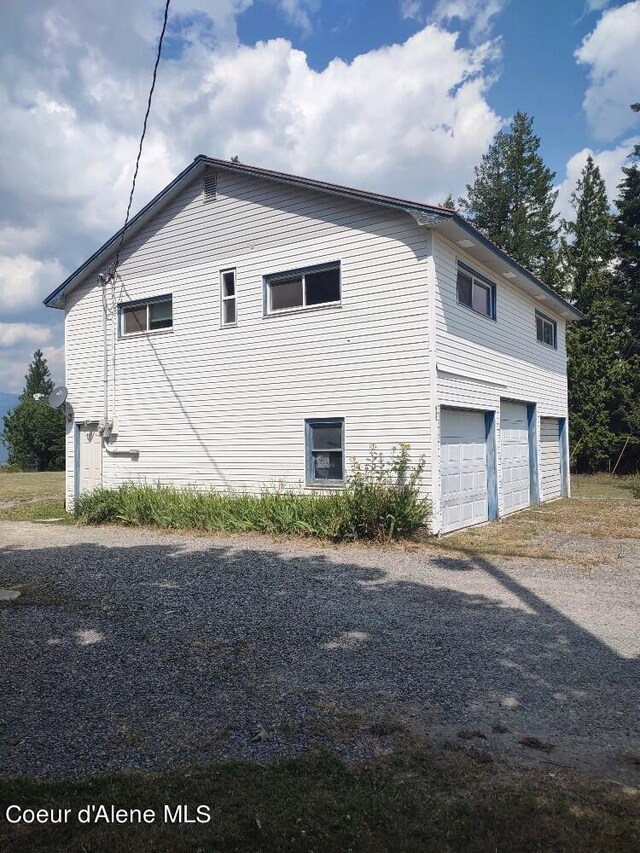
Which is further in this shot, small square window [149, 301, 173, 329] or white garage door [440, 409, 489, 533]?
small square window [149, 301, 173, 329]

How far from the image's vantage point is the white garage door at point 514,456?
48.7 feet

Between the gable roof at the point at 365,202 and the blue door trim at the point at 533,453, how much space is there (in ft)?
10.5

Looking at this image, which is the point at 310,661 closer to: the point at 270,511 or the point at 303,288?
the point at 270,511

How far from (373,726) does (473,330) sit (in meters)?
10.4

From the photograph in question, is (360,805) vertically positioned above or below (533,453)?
below

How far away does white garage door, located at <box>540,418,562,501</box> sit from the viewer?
694 inches

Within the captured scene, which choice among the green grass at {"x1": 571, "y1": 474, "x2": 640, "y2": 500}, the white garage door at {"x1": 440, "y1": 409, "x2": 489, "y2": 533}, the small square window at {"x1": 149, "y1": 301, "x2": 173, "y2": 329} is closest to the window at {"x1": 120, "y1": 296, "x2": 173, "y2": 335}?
the small square window at {"x1": 149, "y1": 301, "x2": 173, "y2": 329}

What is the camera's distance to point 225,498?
1270 centimetres

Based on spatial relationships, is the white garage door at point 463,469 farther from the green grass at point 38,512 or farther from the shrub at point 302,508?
the green grass at point 38,512

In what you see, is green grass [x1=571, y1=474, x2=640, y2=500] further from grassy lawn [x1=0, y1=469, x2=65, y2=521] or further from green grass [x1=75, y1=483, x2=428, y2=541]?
grassy lawn [x1=0, y1=469, x2=65, y2=521]

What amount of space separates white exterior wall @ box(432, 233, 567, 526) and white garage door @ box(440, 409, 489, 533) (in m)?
0.38

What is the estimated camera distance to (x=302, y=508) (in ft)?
37.1

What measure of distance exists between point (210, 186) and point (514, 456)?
32.0 ft

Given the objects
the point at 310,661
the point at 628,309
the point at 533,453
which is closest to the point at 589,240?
the point at 628,309
